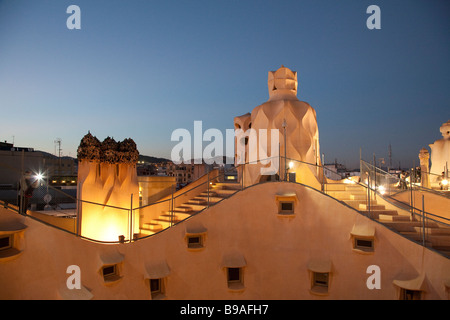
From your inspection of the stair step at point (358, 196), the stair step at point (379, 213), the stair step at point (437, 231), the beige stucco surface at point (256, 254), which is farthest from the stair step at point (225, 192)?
the stair step at point (437, 231)

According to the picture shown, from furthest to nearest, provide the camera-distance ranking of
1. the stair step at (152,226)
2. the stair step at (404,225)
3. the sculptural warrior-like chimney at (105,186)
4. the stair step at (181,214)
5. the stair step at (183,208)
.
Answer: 1. the stair step at (152,226)
2. the stair step at (183,208)
3. the sculptural warrior-like chimney at (105,186)
4. the stair step at (181,214)
5. the stair step at (404,225)

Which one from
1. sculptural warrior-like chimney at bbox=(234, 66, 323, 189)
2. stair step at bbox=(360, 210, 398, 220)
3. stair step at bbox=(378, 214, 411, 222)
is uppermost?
sculptural warrior-like chimney at bbox=(234, 66, 323, 189)

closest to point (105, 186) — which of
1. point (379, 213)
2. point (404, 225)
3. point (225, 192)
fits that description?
point (225, 192)

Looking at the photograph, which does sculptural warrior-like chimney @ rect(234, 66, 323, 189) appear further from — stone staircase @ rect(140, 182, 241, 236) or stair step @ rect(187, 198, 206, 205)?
stair step @ rect(187, 198, 206, 205)

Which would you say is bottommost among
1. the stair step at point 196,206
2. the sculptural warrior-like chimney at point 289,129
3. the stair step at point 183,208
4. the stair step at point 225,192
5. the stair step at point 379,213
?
the stair step at point 183,208

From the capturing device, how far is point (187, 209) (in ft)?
33.1

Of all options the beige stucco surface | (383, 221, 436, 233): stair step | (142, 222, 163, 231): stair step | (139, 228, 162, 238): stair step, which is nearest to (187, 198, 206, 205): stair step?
(142, 222, 163, 231): stair step

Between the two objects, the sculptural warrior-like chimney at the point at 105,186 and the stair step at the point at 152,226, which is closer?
the sculptural warrior-like chimney at the point at 105,186

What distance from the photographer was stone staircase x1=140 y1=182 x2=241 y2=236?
9.80 metres

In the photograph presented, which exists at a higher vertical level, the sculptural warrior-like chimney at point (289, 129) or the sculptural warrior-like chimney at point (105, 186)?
the sculptural warrior-like chimney at point (289, 129)

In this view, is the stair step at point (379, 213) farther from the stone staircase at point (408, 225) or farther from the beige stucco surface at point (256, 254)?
the beige stucco surface at point (256, 254)

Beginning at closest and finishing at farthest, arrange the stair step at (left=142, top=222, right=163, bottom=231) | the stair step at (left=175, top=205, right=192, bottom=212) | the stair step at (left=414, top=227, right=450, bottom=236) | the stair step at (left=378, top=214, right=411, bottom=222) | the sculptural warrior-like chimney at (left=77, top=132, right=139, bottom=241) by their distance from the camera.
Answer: the stair step at (left=414, top=227, right=450, bottom=236) → the stair step at (left=378, top=214, right=411, bottom=222) → the sculptural warrior-like chimney at (left=77, top=132, right=139, bottom=241) → the stair step at (left=175, top=205, right=192, bottom=212) → the stair step at (left=142, top=222, right=163, bottom=231)

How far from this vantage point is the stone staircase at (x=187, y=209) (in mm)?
9805
